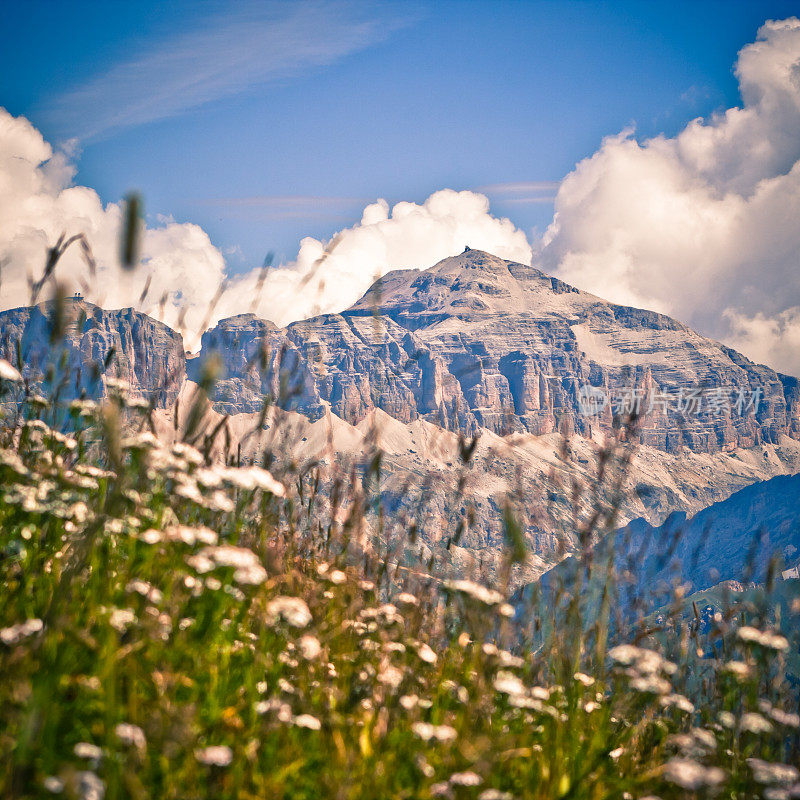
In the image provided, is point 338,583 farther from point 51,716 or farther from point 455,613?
point 51,716

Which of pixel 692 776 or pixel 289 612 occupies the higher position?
pixel 289 612

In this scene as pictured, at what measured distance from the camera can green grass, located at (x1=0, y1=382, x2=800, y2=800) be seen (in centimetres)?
269

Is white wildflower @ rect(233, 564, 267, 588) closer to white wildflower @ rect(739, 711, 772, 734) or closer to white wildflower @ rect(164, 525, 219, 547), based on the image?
white wildflower @ rect(164, 525, 219, 547)

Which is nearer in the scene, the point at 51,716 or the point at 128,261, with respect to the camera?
the point at 128,261

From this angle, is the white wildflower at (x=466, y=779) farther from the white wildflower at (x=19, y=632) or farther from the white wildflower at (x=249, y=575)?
the white wildflower at (x=19, y=632)

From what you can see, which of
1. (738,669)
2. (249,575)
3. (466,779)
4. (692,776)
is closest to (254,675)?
(249,575)

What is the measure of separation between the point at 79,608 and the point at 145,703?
0.71 m

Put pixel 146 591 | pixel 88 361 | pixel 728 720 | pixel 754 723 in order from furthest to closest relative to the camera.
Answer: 1. pixel 88 361
2. pixel 728 720
3. pixel 754 723
4. pixel 146 591

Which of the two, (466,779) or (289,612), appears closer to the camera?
(466,779)

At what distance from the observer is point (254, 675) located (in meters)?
3.38

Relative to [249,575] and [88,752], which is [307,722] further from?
[88,752]

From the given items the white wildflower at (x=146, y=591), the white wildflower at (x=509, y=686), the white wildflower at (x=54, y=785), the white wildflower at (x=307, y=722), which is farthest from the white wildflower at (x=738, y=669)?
the white wildflower at (x=54, y=785)

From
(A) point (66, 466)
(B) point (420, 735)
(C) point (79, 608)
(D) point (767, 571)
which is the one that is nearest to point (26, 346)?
(A) point (66, 466)

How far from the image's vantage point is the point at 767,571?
488 centimetres
